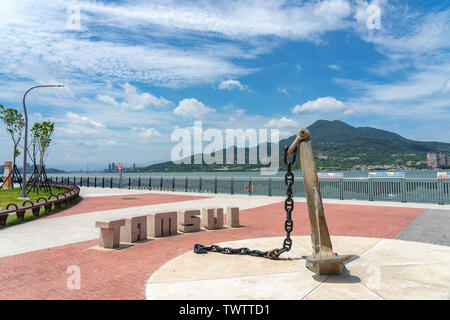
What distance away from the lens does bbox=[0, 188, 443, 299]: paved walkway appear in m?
4.89

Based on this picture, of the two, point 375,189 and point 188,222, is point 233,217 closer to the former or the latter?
point 188,222

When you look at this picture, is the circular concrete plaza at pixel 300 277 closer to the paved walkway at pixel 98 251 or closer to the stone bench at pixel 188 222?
the paved walkway at pixel 98 251

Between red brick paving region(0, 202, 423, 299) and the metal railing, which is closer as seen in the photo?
red brick paving region(0, 202, 423, 299)

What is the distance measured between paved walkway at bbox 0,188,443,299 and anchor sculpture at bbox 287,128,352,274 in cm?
289

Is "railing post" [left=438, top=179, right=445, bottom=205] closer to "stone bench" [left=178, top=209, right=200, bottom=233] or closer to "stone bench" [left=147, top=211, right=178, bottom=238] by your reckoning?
"stone bench" [left=178, top=209, right=200, bottom=233]

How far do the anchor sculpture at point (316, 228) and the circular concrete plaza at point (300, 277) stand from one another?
0.17 meters

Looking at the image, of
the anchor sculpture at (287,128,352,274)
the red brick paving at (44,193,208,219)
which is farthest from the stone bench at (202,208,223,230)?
the red brick paving at (44,193,208,219)

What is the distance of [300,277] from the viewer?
16.8ft

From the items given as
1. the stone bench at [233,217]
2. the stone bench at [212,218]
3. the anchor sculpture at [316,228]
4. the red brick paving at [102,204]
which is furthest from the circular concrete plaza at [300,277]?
the red brick paving at [102,204]

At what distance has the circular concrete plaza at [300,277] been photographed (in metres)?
4.41
